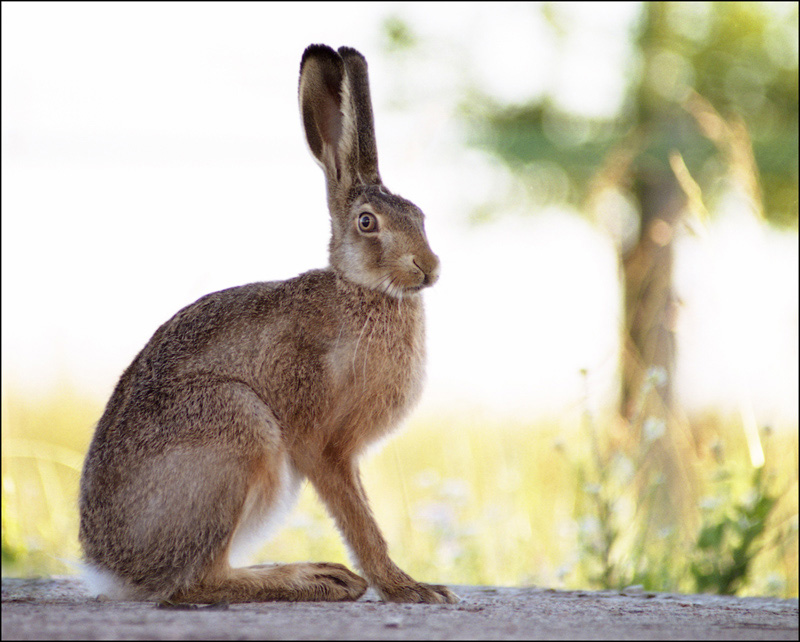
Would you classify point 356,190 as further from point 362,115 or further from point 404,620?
point 404,620

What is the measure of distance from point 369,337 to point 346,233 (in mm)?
476

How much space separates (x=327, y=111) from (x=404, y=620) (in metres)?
Answer: 2.13

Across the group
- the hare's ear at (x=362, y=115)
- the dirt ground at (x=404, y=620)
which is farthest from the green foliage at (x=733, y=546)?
the hare's ear at (x=362, y=115)

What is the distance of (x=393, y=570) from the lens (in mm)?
3344

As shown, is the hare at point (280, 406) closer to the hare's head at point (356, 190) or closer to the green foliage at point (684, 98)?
the hare's head at point (356, 190)

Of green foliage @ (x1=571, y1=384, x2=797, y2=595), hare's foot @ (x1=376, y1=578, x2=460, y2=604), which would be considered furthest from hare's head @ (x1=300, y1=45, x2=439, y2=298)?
green foliage @ (x1=571, y1=384, x2=797, y2=595)

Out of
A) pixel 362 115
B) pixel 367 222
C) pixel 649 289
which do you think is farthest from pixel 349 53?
pixel 649 289

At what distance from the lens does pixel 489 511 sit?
525 cm

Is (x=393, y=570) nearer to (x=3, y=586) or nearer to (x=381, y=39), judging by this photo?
(x=3, y=586)

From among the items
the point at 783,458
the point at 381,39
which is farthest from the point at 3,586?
the point at 381,39

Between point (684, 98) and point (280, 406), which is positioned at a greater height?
point (684, 98)

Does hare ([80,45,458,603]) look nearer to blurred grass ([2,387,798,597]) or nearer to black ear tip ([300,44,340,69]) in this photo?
black ear tip ([300,44,340,69])

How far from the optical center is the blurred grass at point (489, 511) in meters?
4.79

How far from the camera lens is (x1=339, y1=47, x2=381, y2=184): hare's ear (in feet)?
12.3
